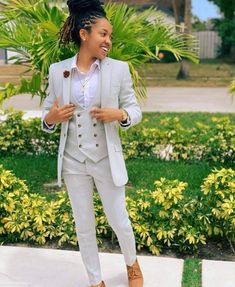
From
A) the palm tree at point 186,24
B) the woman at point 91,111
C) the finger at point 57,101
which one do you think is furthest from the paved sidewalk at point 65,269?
the palm tree at point 186,24

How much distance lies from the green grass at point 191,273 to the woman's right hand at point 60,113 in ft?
4.63

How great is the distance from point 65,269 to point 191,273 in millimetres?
862

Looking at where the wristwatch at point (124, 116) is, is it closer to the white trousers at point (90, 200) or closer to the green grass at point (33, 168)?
the white trousers at point (90, 200)

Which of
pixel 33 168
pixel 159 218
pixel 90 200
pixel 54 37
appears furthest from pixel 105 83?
pixel 33 168

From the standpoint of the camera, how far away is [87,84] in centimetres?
295

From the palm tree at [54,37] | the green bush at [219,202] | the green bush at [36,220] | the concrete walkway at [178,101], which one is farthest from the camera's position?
the concrete walkway at [178,101]

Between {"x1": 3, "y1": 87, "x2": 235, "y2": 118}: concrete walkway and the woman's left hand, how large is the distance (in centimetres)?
731

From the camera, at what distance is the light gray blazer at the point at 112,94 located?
2.94 m

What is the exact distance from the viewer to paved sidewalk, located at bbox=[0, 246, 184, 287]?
3.54m

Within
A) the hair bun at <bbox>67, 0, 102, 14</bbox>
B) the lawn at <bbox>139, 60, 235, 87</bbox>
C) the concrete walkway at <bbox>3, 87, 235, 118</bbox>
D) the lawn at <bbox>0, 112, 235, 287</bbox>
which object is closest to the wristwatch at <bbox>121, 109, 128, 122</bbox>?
the hair bun at <bbox>67, 0, 102, 14</bbox>

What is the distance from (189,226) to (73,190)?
1.31 m

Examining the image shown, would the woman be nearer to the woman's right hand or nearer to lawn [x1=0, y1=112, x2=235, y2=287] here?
the woman's right hand

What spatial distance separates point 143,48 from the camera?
16.8 ft

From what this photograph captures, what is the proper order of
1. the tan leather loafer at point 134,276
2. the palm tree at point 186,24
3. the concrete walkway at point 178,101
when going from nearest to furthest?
the tan leather loafer at point 134,276
the concrete walkway at point 178,101
the palm tree at point 186,24
